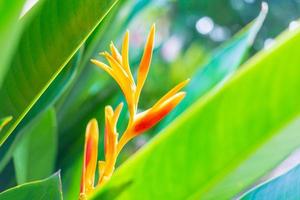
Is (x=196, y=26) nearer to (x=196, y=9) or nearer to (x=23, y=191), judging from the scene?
(x=196, y=9)

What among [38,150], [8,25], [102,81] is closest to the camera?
[8,25]

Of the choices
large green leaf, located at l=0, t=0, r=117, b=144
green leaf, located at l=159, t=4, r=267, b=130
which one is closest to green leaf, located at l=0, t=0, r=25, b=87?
large green leaf, located at l=0, t=0, r=117, b=144

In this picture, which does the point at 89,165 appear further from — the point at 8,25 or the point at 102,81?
the point at 102,81

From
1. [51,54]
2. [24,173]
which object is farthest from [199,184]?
[24,173]

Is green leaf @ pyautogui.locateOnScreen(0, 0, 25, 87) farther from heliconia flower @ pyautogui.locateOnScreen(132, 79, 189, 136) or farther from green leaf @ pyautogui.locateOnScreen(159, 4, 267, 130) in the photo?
green leaf @ pyautogui.locateOnScreen(159, 4, 267, 130)

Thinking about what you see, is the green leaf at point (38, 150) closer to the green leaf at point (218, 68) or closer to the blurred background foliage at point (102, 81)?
the blurred background foliage at point (102, 81)

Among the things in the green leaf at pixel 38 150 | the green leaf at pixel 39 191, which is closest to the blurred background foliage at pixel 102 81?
the green leaf at pixel 38 150

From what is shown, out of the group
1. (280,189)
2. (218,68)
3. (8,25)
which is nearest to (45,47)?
(8,25)
